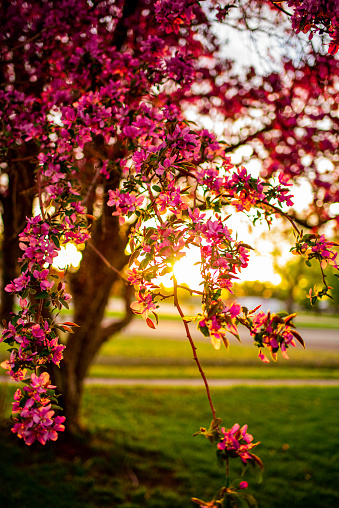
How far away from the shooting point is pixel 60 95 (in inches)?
111

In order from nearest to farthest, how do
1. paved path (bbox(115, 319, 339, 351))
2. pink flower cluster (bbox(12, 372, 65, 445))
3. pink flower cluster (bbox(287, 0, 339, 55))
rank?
1. pink flower cluster (bbox(12, 372, 65, 445))
2. pink flower cluster (bbox(287, 0, 339, 55))
3. paved path (bbox(115, 319, 339, 351))

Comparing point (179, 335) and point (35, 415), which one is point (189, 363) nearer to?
point (179, 335)

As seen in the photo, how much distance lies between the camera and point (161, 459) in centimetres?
474

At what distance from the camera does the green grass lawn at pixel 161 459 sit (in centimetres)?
387

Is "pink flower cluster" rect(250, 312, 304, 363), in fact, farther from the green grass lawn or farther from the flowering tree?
the green grass lawn

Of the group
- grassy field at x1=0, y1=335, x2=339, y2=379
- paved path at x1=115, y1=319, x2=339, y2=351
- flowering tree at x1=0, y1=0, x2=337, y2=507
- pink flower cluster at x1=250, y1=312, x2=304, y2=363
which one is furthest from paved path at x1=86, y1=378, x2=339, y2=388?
pink flower cluster at x1=250, y1=312, x2=304, y2=363

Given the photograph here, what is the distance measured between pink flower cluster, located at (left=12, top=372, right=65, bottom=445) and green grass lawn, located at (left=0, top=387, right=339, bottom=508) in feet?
9.06

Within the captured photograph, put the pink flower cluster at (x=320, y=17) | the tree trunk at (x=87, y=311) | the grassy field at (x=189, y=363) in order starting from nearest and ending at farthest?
1. the pink flower cluster at (x=320, y=17)
2. the tree trunk at (x=87, y=311)
3. the grassy field at (x=189, y=363)

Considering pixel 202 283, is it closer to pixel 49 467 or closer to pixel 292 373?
pixel 49 467

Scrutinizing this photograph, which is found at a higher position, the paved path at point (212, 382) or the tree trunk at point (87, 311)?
the tree trunk at point (87, 311)

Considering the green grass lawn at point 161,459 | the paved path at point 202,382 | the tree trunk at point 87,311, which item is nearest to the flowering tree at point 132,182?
the tree trunk at point 87,311

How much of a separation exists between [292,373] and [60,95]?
10.0m

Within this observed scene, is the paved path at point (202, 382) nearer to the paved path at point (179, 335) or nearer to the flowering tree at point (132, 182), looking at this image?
the flowering tree at point (132, 182)

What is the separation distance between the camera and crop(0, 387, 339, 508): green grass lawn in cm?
387
